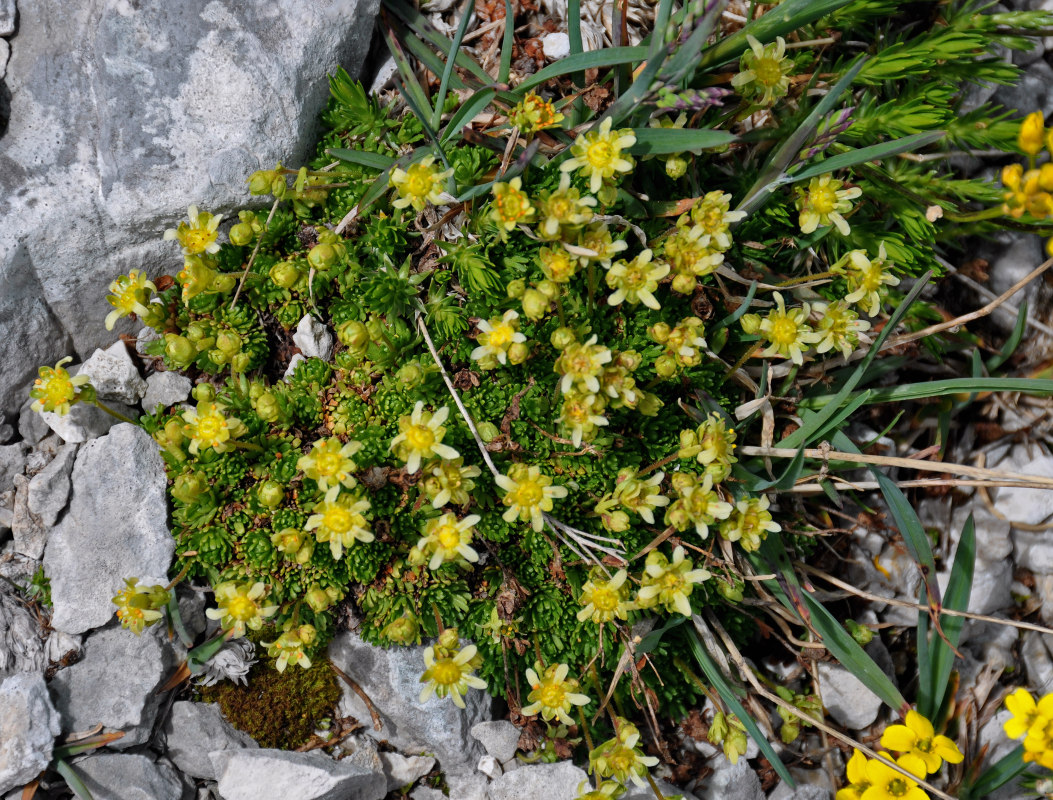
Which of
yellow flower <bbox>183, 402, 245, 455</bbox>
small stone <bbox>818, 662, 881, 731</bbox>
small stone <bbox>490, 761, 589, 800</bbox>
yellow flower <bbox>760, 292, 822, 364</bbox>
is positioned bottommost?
small stone <bbox>818, 662, 881, 731</bbox>

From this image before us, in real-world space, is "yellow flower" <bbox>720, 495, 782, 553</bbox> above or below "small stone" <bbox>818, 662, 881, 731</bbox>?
above

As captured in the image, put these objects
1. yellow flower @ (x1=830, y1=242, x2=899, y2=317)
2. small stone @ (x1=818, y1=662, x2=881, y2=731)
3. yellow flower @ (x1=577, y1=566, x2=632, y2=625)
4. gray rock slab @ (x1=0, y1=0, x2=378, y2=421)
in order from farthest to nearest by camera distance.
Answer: small stone @ (x1=818, y1=662, x2=881, y2=731) → gray rock slab @ (x1=0, y1=0, x2=378, y2=421) → yellow flower @ (x1=830, y1=242, x2=899, y2=317) → yellow flower @ (x1=577, y1=566, x2=632, y2=625)

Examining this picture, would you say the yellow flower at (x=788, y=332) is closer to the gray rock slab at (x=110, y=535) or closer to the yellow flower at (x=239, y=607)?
the yellow flower at (x=239, y=607)

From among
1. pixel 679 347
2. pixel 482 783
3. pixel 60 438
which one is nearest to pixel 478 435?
pixel 679 347

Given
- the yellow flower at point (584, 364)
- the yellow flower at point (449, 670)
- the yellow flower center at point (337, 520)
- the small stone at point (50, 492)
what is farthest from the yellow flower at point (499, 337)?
the small stone at point (50, 492)

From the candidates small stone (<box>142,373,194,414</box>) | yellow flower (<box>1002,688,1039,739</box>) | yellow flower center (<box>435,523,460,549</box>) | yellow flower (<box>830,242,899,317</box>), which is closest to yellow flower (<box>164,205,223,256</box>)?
small stone (<box>142,373,194,414</box>)

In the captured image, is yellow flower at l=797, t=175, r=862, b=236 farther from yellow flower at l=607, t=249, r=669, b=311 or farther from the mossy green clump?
the mossy green clump

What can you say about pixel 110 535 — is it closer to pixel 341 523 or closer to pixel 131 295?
pixel 131 295
